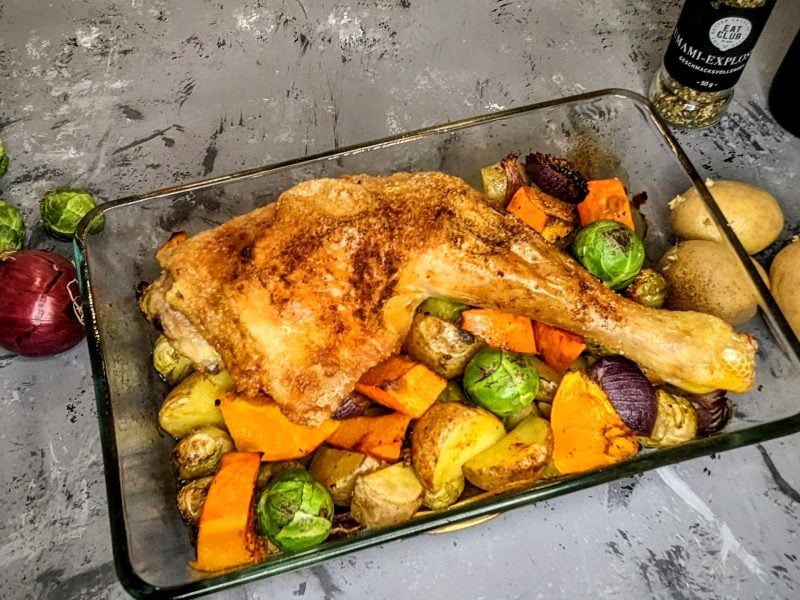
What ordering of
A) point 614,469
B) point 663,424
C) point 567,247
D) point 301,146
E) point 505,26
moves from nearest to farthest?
point 614,469, point 663,424, point 567,247, point 301,146, point 505,26

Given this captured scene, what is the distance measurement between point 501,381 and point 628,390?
29 centimetres

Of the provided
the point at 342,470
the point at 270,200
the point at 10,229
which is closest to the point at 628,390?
the point at 342,470

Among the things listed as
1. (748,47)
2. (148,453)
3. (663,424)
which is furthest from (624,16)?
(148,453)

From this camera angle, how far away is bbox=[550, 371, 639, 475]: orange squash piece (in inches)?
62.8

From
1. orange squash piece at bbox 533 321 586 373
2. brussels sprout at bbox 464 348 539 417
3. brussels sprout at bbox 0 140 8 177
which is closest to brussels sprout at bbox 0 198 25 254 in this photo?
brussels sprout at bbox 0 140 8 177

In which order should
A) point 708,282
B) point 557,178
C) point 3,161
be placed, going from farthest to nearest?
point 3,161 → point 557,178 → point 708,282

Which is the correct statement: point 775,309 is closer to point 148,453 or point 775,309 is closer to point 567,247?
point 567,247

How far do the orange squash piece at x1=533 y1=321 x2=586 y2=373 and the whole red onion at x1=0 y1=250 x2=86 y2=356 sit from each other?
1195 millimetres

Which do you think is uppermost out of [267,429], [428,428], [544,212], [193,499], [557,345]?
[544,212]

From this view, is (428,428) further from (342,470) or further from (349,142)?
(349,142)

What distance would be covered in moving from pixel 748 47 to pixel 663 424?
3.80 feet

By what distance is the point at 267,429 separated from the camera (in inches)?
64.9

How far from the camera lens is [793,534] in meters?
1.84

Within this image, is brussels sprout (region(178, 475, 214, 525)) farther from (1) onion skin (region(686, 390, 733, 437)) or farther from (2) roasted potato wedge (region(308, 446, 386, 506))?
(1) onion skin (region(686, 390, 733, 437))
